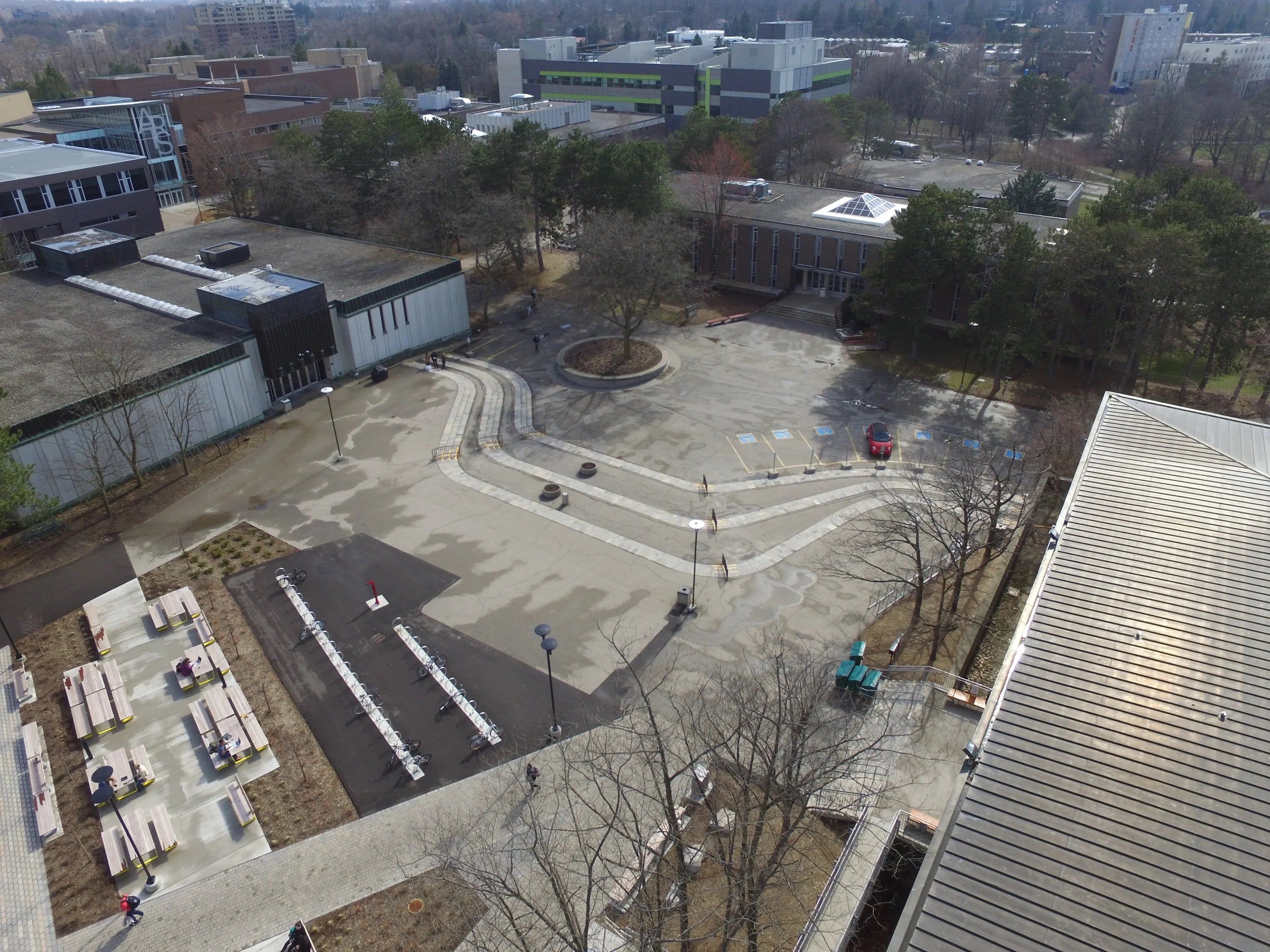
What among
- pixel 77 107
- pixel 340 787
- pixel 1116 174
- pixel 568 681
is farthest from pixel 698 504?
pixel 1116 174

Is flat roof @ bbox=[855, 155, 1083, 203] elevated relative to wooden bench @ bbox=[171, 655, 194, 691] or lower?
elevated

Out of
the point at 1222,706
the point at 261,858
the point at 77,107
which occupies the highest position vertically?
the point at 77,107

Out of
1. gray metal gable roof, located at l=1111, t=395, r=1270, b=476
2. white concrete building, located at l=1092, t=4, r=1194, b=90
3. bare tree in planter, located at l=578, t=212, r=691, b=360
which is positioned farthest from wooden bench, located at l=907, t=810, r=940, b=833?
white concrete building, located at l=1092, t=4, r=1194, b=90

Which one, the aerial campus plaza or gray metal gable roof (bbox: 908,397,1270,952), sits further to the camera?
the aerial campus plaza

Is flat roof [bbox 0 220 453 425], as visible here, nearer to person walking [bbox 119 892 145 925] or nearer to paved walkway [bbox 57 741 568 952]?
person walking [bbox 119 892 145 925]

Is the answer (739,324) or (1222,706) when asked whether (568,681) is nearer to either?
(1222,706)

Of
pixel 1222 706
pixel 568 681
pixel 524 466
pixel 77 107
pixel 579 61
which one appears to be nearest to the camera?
pixel 1222 706

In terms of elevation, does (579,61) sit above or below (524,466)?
above
